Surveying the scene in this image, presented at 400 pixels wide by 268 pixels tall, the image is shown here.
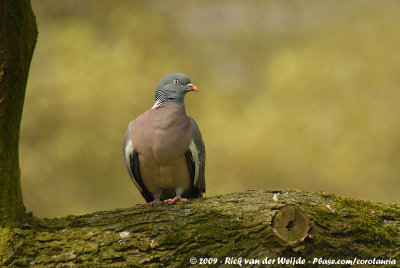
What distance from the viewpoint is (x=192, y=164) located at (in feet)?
12.8

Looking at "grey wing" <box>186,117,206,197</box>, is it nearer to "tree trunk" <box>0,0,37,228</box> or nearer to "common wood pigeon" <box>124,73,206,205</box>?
"common wood pigeon" <box>124,73,206,205</box>

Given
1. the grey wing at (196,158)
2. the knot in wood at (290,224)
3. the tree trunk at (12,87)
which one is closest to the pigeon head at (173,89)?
the grey wing at (196,158)

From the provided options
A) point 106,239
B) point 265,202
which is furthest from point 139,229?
point 265,202

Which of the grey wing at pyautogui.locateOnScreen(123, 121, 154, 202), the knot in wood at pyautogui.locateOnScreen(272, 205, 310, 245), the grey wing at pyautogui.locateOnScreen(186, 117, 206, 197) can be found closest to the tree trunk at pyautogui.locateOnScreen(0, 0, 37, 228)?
the grey wing at pyautogui.locateOnScreen(123, 121, 154, 202)

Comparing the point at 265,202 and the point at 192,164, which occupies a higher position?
the point at 192,164

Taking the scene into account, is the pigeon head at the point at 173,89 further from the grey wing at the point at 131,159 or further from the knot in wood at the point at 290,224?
the knot in wood at the point at 290,224

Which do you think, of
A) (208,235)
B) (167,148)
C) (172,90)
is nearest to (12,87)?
(167,148)

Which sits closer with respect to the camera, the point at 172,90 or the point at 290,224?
the point at 290,224

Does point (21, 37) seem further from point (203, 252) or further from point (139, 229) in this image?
point (203, 252)

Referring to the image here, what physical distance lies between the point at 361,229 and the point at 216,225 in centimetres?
99

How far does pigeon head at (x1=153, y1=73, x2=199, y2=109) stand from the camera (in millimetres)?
4059

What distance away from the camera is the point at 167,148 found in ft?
12.2

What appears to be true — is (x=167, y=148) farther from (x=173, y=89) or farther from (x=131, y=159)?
(x=173, y=89)

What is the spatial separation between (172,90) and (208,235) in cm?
164
